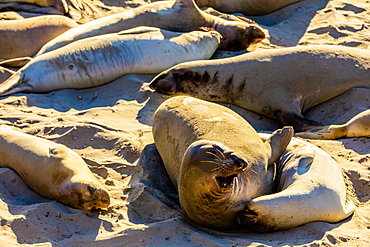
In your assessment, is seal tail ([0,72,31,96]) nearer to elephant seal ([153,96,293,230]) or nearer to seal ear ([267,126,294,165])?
elephant seal ([153,96,293,230])

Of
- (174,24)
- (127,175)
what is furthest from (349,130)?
(174,24)

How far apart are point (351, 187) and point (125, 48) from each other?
348 cm

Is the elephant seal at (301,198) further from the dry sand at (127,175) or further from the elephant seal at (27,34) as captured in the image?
the elephant seal at (27,34)

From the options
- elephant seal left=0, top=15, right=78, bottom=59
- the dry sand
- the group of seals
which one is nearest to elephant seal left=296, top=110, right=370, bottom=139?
the dry sand

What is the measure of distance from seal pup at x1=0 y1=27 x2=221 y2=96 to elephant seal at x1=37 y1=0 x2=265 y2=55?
447mm

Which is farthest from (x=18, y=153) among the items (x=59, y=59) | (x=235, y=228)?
(x=59, y=59)

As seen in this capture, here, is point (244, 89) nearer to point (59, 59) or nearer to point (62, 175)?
point (59, 59)

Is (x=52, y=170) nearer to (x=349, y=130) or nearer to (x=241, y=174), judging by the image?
(x=241, y=174)

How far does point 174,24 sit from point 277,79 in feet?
7.06

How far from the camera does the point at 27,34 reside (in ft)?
25.4

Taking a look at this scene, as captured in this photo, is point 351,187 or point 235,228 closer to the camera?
point 235,228

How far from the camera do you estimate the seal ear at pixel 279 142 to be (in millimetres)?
4523

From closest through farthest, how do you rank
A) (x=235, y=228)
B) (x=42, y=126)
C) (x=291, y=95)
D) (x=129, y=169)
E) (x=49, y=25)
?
(x=235, y=228) < (x=129, y=169) < (x=42, y=126) < (x=291, y=95) < (x=49, y=25)

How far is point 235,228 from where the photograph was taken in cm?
406
